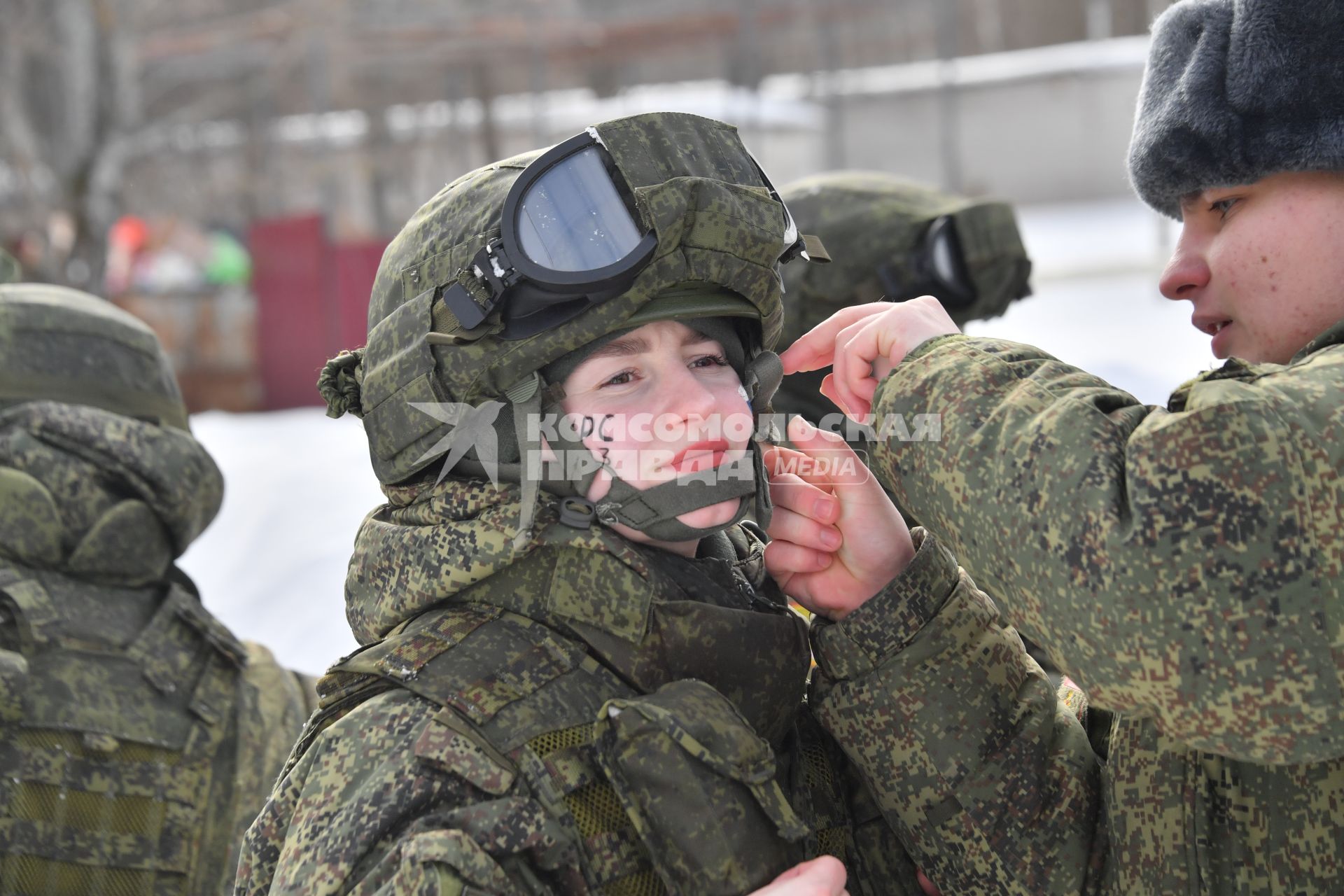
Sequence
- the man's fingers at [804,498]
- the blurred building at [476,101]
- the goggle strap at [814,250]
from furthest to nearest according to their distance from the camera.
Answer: the blurred building at [476,101], the goggle strap at [814,250], the man's fingers at [804,498]

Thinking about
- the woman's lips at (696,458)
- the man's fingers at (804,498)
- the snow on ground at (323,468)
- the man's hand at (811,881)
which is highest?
the woman's lips at (696,458)

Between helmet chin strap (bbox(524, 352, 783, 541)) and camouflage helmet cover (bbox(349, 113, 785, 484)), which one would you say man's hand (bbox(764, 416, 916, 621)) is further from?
camouflage helmet cover (bbox(349, 113, 785, 484))

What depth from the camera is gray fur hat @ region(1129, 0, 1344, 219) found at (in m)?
1.71

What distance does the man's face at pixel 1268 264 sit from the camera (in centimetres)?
179

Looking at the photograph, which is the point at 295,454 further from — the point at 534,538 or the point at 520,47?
the point at 520,47

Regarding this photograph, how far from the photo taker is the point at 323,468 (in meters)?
6.23

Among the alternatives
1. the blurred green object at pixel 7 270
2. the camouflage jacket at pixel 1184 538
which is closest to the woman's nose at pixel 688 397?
the camouflage jacket at pixel 1184 538

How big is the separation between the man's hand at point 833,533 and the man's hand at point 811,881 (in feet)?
1.53

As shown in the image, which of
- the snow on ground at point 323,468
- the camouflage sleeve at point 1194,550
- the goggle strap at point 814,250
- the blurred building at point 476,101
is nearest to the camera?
the camouflage sleeve at point 1194,550

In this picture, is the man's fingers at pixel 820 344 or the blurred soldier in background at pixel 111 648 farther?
the blurred soldier in background at pixel 111 648

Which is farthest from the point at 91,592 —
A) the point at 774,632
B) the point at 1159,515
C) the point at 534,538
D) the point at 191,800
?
the point at 1159,515

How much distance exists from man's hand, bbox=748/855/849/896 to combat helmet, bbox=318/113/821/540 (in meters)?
0.54

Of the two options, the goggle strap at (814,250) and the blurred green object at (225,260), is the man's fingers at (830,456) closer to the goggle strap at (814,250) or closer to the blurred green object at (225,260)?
the goggle strap at (814,250)

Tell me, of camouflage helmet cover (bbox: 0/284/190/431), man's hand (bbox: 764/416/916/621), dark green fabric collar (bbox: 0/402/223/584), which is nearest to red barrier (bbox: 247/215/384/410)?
camouflage helmet cover (bbox: 0/284/190/431)
